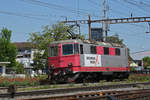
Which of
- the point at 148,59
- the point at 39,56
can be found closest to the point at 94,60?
the point at 39,56

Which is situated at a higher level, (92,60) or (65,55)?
(65,55)

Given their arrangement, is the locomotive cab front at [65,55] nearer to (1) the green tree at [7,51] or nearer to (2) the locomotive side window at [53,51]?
(2) the locomotive side window at [53,51]

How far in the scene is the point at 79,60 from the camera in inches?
829

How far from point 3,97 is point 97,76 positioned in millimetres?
12601

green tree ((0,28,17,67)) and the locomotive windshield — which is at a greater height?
green tree ((0,28,17,67))

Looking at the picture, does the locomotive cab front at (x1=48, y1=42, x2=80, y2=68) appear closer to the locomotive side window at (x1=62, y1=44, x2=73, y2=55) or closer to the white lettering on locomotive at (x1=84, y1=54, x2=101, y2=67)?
the locomotive side window at (x1=62, y1=44, x2=73, y2=55)

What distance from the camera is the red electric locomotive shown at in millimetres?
20984

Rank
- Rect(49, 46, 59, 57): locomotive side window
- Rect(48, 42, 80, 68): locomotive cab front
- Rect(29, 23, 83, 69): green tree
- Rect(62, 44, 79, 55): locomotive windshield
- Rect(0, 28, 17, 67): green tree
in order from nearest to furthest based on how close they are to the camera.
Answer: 1. Rect(48, 42, 80, 68): locomotive cab front
2. Rect(62, 44, 79, 55): locomotive windshield
3. Rect(49, 46, 59, 57): locomotive side window
4. Rect(29, 23, 83, 69): green tree
5. Rect(0, 28, 17, 67): green tree

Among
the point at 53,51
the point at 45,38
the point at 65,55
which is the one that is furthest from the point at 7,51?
the point at 65,55

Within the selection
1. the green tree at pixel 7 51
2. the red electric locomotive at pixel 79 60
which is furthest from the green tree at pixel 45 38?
the green tree at pixel 7 51

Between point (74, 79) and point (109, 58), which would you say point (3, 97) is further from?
point (109, 58)

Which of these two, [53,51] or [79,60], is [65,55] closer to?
[79,60]

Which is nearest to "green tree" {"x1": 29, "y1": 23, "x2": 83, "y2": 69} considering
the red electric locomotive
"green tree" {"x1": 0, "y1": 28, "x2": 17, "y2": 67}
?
the red electric locomotive

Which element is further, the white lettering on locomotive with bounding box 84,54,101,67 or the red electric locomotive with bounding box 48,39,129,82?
the white lettering on locomotive with bounding box 84,54,101,67
